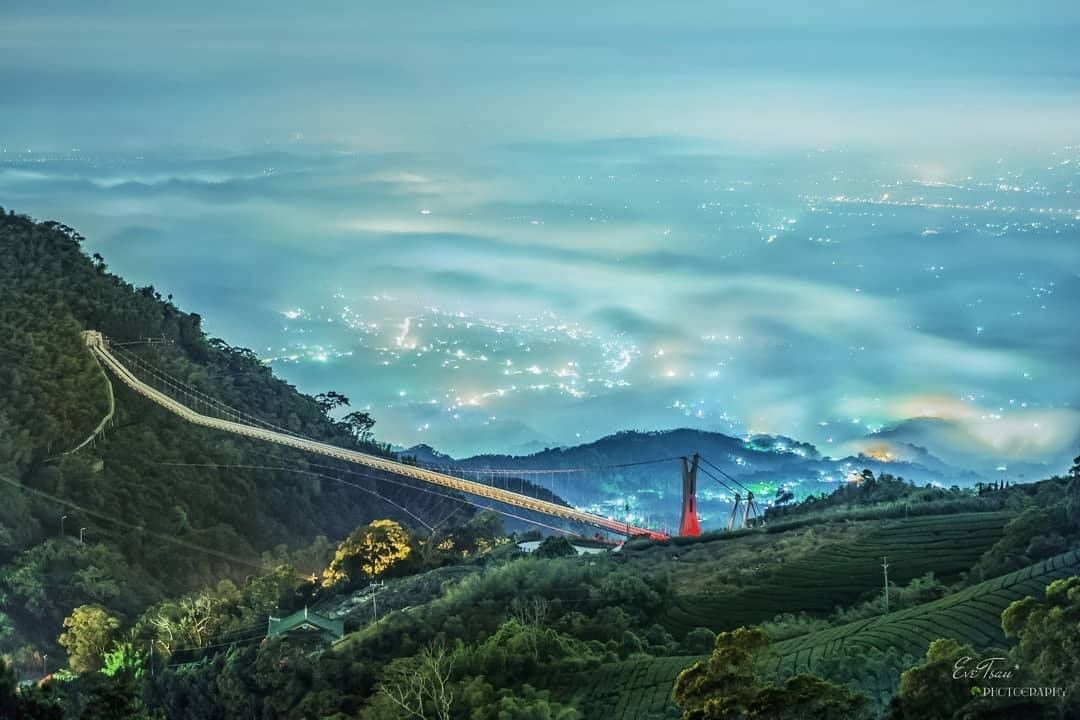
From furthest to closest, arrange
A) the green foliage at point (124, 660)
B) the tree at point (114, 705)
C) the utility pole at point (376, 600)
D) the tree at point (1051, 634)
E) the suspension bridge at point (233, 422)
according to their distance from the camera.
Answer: the suspension bridge at point (233, 422), the green foliage at point (124, 660), the utility pole at point (376, 600), the tree at point (114, 705), the tree at point (1051, 634)

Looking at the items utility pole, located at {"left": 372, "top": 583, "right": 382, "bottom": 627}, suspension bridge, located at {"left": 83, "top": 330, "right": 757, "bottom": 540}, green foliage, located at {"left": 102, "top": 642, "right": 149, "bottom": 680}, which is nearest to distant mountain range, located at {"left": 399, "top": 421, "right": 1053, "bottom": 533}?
suspension bridge, located at {"left": 83, "top": 330, "right": 757, "bottom": 540}

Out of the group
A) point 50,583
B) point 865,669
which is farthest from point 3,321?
point 865,669

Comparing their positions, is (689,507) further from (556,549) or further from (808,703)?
(808,703)

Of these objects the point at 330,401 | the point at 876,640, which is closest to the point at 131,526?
the point at 330,401

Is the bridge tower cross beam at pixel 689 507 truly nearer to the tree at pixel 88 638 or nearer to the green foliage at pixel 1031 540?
the green foliage at pixel 1031 540

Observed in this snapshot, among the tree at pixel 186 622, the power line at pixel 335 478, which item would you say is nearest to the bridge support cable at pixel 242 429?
the power line at pixel 335 478

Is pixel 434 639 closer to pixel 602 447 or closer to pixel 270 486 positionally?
pixel 270 486

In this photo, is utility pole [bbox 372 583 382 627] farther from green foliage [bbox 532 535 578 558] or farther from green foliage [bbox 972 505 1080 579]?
green foliage [bbox 972 505 1080 579]
